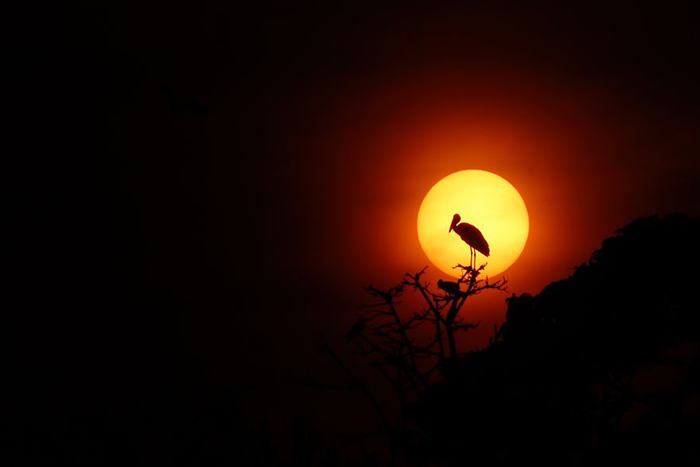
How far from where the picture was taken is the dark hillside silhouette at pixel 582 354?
6730mm

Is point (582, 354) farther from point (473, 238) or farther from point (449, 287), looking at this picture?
point (473, 238)

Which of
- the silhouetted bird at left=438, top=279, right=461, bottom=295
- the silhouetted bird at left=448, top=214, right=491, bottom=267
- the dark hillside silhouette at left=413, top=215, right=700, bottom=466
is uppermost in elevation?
the silhouetted bird at left=448, top=214, right=491, bottom=267

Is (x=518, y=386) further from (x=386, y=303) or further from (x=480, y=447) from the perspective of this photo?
(x=386, y=303)

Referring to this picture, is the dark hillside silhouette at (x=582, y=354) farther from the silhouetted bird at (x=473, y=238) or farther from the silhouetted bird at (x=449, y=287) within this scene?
the silhouetted bird at (x=473, y=238)

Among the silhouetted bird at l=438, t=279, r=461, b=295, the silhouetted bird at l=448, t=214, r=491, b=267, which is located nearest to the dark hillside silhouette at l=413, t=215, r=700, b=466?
the silhouetted bird at l=438, t=279, r=461, b=295

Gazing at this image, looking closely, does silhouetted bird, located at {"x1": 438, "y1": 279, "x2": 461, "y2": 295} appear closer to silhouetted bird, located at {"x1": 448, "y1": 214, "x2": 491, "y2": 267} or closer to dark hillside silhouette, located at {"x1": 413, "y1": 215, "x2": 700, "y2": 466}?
dark hillside silhouette, located at {"x1": 413, "y1": 215, "x2": 700, "y2": 466}

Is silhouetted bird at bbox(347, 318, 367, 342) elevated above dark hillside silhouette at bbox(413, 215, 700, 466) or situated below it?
above

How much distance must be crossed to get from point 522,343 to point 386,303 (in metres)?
1.81

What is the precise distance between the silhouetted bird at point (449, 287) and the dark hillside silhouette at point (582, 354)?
748 millimetres

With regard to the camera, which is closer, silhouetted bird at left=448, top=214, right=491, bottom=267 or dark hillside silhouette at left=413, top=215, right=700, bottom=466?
dark hillside silhouette at left=413, top=215, right=700, bottom=466

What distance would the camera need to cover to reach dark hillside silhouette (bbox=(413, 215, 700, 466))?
22.1 feet

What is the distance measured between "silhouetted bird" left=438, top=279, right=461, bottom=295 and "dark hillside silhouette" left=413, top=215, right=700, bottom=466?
0.75 meters

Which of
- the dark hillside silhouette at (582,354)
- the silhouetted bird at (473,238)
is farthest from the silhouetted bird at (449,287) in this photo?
the silhouetted bird at (473,238)

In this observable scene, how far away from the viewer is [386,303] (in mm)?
8250
